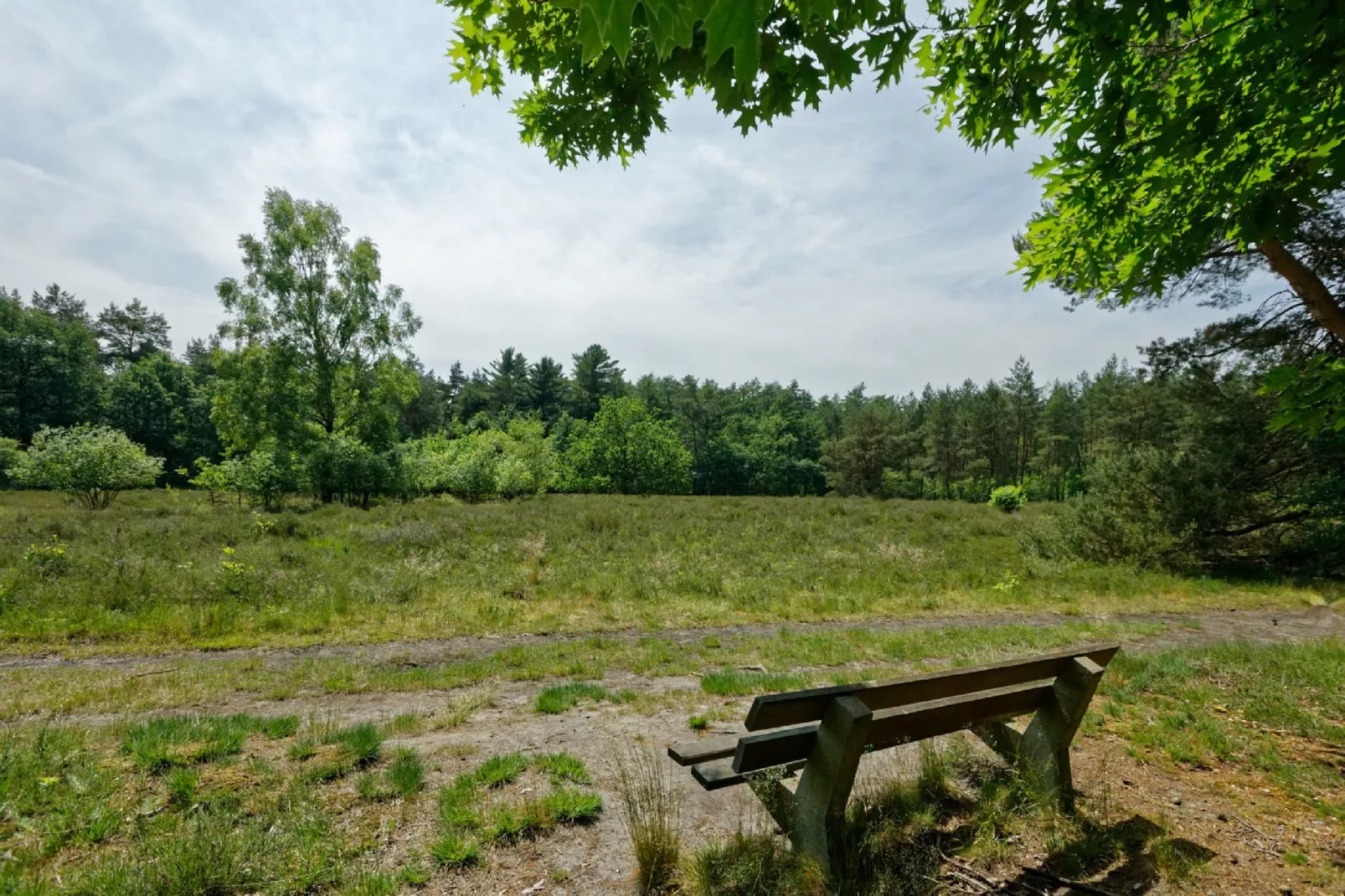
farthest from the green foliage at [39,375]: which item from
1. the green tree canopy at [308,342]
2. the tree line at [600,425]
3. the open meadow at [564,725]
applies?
the open meadow at [564,725]

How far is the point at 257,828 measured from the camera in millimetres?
3072

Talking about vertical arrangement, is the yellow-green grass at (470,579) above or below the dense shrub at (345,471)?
below

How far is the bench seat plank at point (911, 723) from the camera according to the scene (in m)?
2.70

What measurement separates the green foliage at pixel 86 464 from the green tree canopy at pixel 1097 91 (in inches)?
1038

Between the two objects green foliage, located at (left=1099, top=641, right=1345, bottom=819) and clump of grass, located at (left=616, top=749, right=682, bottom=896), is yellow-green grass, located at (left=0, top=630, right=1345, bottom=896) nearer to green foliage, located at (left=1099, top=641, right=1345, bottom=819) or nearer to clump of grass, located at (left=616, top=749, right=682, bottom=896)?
green foliage, located at (left=1099, top=641, right=1345, bottom=819)

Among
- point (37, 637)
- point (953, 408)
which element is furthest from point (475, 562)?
point (953, 408)

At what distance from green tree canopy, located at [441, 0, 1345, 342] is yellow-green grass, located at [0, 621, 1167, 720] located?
542cm

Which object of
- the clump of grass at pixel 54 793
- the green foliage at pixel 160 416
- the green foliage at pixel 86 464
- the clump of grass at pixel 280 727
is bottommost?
the clump of grass at pixel 280 727

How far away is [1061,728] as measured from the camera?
11.5 ft

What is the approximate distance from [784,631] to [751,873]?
285 inches

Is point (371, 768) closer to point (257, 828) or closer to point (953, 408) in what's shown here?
point (257, 828)

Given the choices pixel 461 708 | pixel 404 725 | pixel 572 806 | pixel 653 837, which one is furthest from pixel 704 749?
pixel 461 708

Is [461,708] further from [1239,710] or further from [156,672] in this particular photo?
[1239,710]

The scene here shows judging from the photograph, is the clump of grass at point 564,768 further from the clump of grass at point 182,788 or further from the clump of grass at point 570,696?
the clump of grass at point 182,788
